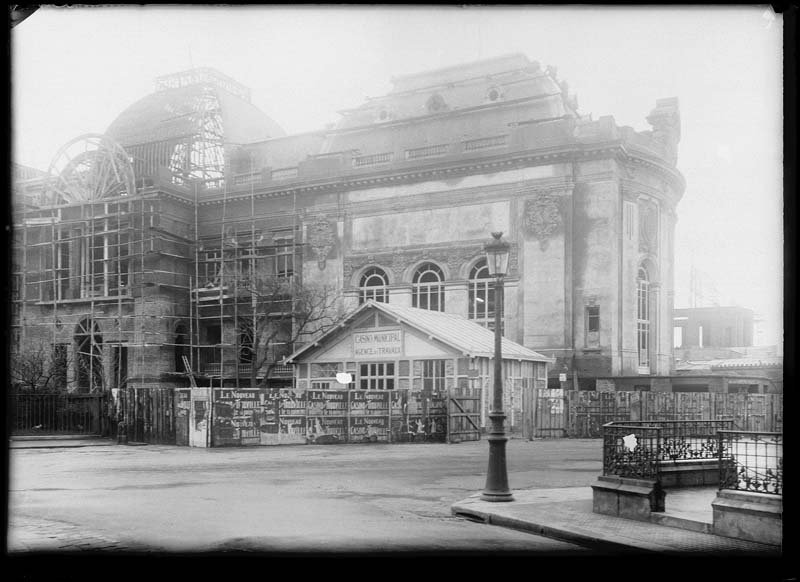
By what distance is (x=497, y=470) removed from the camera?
12.6 meters

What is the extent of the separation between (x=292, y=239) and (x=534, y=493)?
2192cm

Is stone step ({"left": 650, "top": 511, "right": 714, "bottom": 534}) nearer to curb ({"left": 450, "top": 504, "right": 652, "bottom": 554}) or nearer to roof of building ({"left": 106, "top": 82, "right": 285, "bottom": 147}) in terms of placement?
curb ({"left": 450, "top": 504, "right": 652, "bottom": 554})

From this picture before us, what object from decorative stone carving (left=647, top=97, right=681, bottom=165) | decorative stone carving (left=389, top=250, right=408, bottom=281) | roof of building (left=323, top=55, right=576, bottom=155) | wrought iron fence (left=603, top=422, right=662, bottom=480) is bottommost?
wrought iron fence (left=603, top=422, right=662, bottom=480)

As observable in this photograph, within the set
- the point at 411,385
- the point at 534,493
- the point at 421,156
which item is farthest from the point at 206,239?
the point at 534,493

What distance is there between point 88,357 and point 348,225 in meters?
11.4

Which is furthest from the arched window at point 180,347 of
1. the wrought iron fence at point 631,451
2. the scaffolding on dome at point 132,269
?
the wrought iron fence at point 631,451

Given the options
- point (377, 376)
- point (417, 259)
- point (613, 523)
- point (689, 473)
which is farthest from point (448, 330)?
point (613, 523)

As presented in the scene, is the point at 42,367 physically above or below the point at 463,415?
above

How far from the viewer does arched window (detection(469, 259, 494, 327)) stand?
3012cm

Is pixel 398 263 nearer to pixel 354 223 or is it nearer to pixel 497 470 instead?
pixel 354 223

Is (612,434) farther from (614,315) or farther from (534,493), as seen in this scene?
(614,315)

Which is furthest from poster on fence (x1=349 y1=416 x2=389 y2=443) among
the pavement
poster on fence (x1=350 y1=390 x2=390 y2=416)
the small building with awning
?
the pavement

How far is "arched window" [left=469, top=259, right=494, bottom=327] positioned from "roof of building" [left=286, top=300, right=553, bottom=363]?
1.62 meters

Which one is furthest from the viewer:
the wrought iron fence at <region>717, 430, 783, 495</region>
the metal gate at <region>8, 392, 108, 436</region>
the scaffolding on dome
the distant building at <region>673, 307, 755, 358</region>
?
the scaffolding on dome
